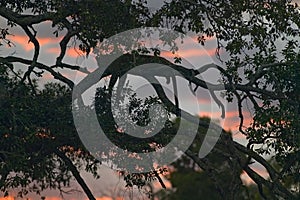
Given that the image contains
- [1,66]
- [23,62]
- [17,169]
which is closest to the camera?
[17,169]

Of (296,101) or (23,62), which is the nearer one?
(296,101)

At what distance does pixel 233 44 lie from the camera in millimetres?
17984

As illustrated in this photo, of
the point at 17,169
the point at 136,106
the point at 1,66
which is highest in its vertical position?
the point at 1,66

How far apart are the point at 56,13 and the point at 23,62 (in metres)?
2.53

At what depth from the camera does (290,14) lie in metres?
18.2

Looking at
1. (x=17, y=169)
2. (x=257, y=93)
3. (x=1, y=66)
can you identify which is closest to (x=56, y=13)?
(x=1, y=66)

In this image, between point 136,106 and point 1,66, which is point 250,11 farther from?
point 1,66

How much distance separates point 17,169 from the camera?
699 inches

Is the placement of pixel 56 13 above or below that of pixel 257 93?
above

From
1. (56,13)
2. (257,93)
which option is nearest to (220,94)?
(257,93)

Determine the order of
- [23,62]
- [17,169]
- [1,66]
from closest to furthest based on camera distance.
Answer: [17,169], [1,66], [23,62]

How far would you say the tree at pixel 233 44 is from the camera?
17797 mm

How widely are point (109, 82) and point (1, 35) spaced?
3100 mm

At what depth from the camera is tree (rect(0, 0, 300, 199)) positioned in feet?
58.4
